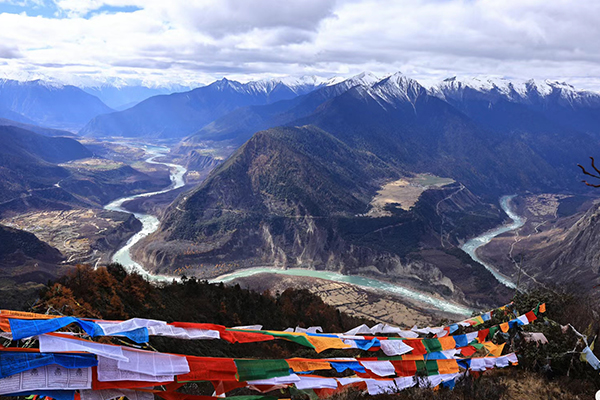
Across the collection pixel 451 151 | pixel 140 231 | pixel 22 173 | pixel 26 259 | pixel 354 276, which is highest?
pixel 451 151

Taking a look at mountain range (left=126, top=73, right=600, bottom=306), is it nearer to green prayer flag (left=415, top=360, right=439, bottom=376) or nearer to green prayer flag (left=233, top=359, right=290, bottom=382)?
green prayer flag (left=415, top=360, right=439, bottom=376)

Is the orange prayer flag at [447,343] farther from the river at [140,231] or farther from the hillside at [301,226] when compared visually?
the hillside at [301,226]

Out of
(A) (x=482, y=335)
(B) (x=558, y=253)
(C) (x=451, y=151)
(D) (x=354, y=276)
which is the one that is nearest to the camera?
(A) (x=482, y=335)

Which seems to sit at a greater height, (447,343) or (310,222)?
(447,343)

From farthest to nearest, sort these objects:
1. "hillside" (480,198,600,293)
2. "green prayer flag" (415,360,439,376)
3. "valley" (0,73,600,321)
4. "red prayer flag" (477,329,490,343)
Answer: "valley" (0,73,600,321) < "hillside" (480,198,600,293) < "red prayer flag" (477,329,490,343) < "green prayer flag" (415,360,439,376)

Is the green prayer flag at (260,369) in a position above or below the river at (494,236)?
above

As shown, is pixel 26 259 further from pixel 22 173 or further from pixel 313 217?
pixel 22 173

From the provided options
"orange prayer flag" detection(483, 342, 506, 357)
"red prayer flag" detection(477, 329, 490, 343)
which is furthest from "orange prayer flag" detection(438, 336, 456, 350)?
"red prayer flag" detection(477, 329, 490, 343)

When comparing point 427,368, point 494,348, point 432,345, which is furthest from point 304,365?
point 494,348

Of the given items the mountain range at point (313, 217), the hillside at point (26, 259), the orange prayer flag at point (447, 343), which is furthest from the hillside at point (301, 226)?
the orange prayer flag at point (447, 343)
